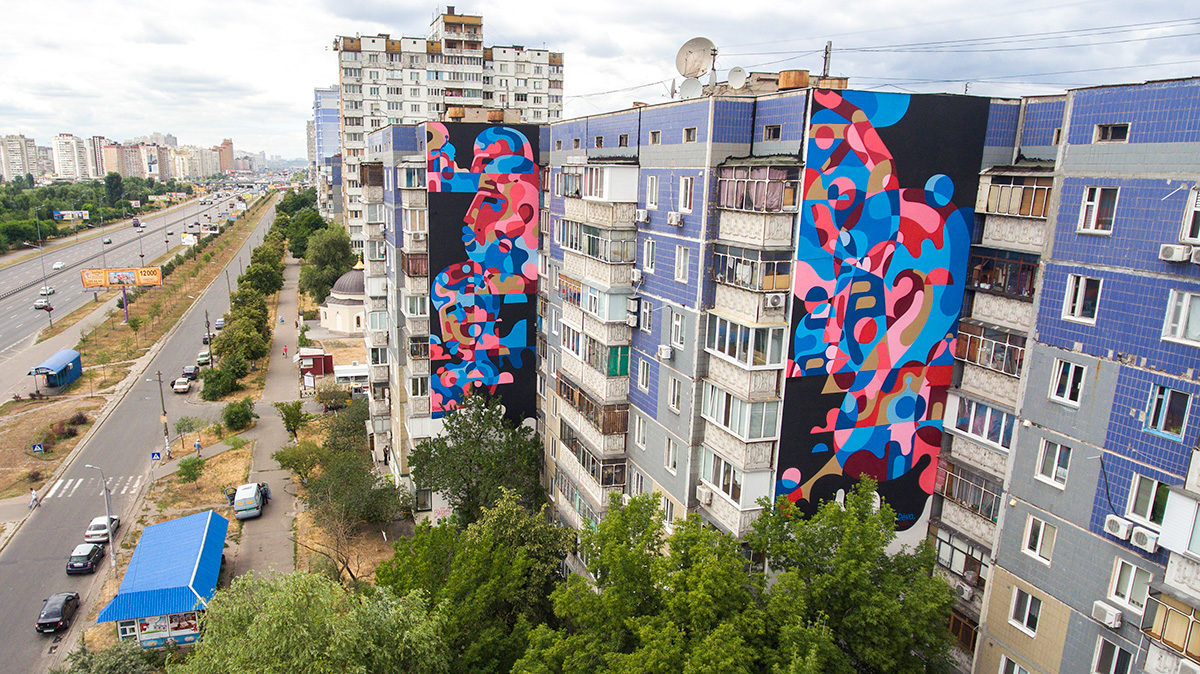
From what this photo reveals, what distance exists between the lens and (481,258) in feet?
120

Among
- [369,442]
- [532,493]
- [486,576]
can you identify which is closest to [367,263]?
[369,442]

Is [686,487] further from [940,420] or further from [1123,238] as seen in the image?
[1123,238]

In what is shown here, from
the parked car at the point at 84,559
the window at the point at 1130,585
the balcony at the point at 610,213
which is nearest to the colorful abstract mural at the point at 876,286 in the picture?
the window at the point at 1130,585

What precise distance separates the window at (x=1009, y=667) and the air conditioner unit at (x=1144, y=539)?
5160 millimetres

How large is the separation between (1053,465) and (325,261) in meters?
103

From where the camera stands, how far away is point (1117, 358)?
16.0 metres

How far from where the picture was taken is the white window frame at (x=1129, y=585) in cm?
1553

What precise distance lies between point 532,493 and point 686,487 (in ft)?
42.4

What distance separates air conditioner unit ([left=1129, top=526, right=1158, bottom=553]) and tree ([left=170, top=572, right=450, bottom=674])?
57.3 feet

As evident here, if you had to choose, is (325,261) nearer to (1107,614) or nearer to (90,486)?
(90,486)

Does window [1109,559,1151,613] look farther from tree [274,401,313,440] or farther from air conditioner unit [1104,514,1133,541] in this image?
tree [274,401,313,440]

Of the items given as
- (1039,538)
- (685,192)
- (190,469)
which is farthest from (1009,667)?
(190,469)

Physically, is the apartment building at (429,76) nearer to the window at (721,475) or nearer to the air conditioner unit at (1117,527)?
the window at (721,475)

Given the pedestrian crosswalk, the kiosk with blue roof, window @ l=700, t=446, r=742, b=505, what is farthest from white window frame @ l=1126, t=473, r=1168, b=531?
the pedestrian crosswalk
